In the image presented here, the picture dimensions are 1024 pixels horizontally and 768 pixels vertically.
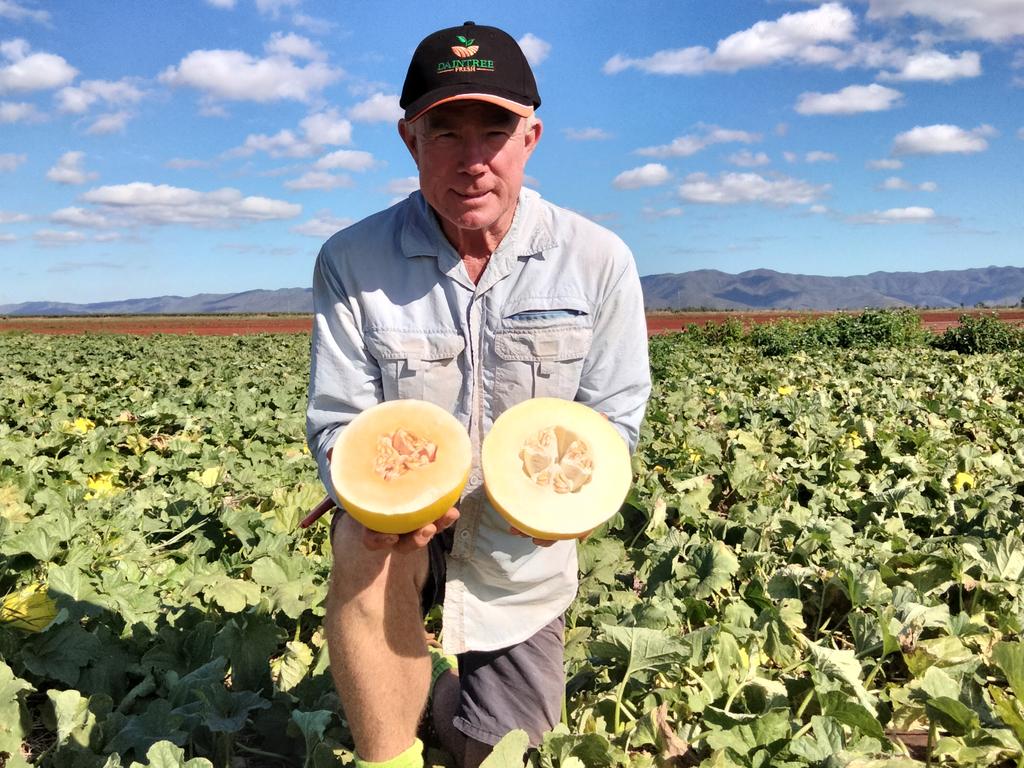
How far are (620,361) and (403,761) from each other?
3.76 feet

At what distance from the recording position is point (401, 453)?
78.0 inches

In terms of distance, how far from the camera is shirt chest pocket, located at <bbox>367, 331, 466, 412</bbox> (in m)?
2.23

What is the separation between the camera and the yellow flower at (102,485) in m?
4.45

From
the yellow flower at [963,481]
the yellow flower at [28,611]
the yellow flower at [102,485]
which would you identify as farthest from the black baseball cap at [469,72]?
the yellow flower at [963,481]

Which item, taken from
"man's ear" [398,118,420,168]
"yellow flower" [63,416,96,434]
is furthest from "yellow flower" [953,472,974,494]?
"yellow flower" [63,416,96,434]

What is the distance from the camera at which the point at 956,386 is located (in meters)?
8.21

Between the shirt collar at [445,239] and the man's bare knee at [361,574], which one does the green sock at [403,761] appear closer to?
the man's bare knee at [361,574]

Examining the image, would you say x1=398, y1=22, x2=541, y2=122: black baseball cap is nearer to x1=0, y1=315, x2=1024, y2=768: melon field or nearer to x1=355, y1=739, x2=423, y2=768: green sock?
x1=0, y1=315, x2=1024, y2=768: melon field

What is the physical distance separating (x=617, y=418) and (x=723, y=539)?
158cm

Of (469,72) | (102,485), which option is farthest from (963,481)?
(102,485)

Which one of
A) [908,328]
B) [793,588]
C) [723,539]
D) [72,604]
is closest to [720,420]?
[723,539]

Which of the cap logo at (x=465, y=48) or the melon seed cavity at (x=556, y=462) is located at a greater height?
the cap logo at (x=465, y=48)

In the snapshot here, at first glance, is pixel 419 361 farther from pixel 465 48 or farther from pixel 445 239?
pixel 465 48

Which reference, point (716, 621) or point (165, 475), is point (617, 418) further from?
point (165, 475)
